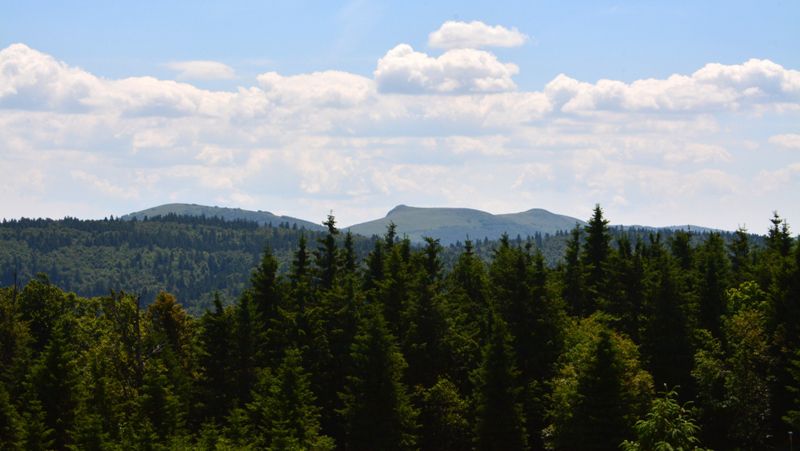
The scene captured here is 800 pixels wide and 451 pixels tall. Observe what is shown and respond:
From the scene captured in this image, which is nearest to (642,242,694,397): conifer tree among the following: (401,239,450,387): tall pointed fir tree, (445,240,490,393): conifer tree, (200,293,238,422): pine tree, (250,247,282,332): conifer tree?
(445,240,490,393): conifer tree

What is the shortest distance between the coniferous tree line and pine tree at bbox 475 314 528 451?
0.13 m

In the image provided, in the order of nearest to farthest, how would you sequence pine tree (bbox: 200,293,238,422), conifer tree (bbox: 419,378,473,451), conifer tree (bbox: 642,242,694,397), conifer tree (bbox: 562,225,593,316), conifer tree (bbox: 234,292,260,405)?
conifer tree (bbox: 419,378,473,451), conifer tree (bbox: 642,242,694,397), pine tree (bbox: 200,293,238,422), conifer tree (bbox: 234,292,260,405), conifer tree (bbox: 562,225,593,316)

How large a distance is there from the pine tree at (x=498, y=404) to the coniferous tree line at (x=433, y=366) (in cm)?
13

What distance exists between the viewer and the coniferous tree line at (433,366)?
6097cm

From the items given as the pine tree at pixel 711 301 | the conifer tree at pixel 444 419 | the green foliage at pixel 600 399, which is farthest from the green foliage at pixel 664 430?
the pine tree at pixel 711 301

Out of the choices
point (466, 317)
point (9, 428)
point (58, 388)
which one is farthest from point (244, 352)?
point (466, 317)

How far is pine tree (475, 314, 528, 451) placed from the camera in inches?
2509

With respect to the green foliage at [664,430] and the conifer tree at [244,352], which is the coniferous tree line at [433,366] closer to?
the conifer tree at [244,352]

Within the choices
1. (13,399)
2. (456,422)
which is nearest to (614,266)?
(456,422)

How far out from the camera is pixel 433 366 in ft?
245

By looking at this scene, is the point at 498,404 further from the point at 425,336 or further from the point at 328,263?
the point at 328,263

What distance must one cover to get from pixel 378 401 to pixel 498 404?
26.3ft

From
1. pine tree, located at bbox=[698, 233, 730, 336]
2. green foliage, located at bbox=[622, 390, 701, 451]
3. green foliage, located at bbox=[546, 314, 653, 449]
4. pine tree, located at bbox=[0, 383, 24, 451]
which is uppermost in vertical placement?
pine tree, located at bbox=[698, 233, 730, 336]

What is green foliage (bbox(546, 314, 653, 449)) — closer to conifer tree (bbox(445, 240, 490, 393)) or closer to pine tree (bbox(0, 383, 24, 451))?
conifer tree (bbox(445, 240, 490, 393))
